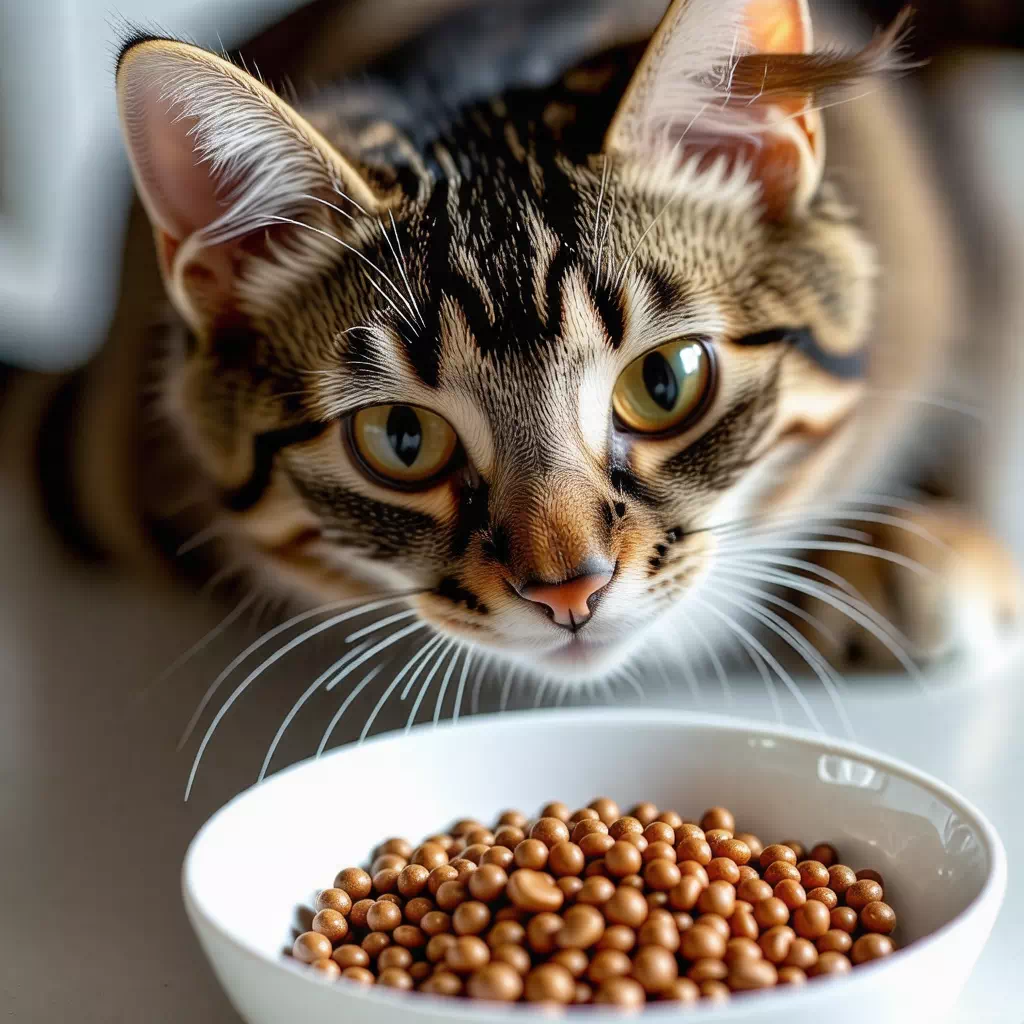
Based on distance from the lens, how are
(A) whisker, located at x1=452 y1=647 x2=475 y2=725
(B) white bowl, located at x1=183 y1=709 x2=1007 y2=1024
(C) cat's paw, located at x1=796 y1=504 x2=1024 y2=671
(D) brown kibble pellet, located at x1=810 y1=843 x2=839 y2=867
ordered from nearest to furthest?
(B) white bowl, located at x1=183 y1=709 x2=1007 y2=1024 < (D) brown kibble pellet, located at x1=810 y1=843 x2=839 y2=867 < (A) whisker, located at x1=452 y1=647 x2=475 y2=725 < (C) cat's paw, located at x1=796 y1=504 x2=1024 y2=671

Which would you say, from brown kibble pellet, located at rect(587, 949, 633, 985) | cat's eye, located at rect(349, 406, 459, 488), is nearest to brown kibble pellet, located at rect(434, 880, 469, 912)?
brown kibble pellet, located at rect(587, 949, 633, 985)

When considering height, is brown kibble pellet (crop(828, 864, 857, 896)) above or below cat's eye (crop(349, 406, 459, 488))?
below

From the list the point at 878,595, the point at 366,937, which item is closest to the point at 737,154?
the point at 878,595

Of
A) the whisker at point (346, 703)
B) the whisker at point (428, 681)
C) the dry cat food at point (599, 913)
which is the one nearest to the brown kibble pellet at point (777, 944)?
the dry cat food at point (599, 913)

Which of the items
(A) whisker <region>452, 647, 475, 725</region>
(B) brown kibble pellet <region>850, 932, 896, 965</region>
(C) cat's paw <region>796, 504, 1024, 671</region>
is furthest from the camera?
(C) cat's paw <region>796, 504, 1024, 671</region>

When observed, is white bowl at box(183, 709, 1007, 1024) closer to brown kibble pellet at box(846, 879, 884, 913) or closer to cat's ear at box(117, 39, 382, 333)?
brown kibble pellet at box(846, 879, 884, 913)

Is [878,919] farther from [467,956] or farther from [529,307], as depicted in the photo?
[529,307]
